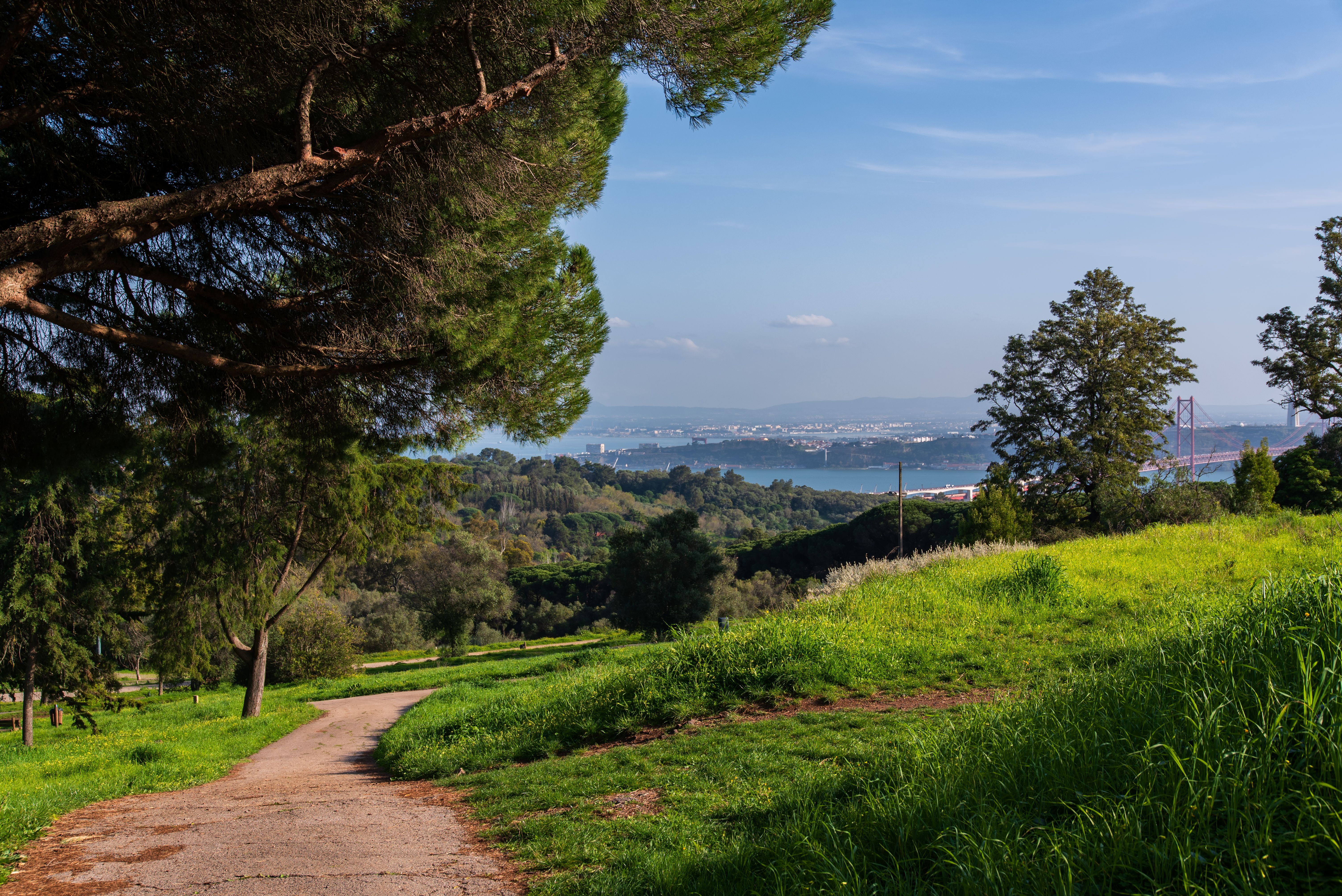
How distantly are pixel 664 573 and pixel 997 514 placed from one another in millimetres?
13424

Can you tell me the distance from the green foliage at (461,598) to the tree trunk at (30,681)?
1444 cm

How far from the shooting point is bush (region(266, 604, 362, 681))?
26.1 metres

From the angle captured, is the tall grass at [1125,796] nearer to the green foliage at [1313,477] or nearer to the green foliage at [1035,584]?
the green foliage at [1035,584]

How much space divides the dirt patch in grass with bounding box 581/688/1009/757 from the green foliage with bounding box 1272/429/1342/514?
25941mm

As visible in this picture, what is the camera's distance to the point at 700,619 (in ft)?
96.9

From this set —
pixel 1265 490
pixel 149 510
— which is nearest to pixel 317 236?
pixel 149 510

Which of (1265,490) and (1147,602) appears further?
(1265,490)

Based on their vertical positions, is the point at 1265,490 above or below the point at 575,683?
above

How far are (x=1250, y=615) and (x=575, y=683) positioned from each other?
697cm

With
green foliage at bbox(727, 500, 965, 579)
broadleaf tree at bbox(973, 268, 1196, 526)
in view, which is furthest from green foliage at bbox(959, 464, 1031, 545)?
green foliage at bbox(727, 500, 965, 579)

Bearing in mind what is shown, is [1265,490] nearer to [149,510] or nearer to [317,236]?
[317,236]

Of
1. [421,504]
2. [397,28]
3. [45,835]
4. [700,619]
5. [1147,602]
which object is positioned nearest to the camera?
[397,28]

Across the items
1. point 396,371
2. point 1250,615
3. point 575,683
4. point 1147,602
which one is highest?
point 396,371

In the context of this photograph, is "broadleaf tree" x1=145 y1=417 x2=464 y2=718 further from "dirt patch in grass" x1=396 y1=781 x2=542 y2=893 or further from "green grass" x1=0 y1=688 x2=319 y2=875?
"dirt patch in grass" x1=396 y1=781 x2=542 y2=893
